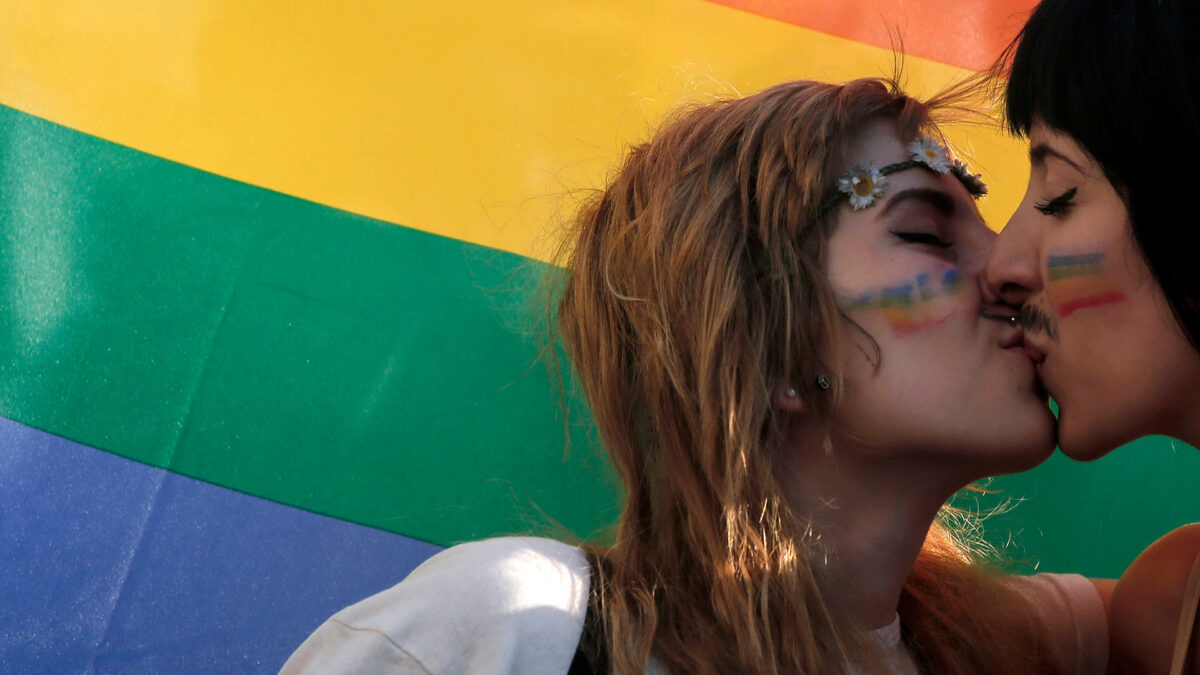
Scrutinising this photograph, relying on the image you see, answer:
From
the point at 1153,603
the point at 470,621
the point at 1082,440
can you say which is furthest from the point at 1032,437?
the point at 470,621

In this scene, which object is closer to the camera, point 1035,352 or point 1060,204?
point 1060,204

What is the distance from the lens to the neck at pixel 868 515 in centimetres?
165

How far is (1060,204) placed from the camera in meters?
1.50

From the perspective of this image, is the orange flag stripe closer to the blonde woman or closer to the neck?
the blonde woman

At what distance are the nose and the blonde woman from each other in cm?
4

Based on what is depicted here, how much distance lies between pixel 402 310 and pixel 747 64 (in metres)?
1.08

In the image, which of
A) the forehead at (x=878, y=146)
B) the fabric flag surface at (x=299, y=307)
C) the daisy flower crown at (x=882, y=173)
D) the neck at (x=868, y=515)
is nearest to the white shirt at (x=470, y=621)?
the neck at (x=868, y=515)

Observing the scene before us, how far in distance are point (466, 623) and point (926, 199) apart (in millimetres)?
1097

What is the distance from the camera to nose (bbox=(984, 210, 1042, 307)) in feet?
5.22

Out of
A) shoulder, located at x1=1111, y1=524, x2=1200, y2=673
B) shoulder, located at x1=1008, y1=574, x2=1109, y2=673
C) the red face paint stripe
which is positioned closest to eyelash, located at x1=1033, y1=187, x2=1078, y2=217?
the red face paint stripe

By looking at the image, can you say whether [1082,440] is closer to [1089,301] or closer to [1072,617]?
[1089,301]

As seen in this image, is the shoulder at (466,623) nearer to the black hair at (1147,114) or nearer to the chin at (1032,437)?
the chin at (1032,437)

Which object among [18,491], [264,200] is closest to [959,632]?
[264,200]

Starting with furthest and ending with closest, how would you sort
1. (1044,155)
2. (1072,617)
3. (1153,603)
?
(1072,617) < (1153,603) < (1044,155)
